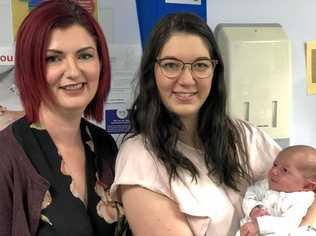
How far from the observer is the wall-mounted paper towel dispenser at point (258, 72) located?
1.81m

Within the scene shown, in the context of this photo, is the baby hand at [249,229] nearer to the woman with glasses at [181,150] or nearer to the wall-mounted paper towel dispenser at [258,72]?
the woman with glasses at [181,150]

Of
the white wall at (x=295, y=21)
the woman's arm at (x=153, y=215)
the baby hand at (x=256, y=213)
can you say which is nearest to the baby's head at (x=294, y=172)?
the baby hand at (x=256, y=213)

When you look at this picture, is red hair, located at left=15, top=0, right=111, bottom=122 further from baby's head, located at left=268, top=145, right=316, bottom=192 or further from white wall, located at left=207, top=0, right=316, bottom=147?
white wall, located at left=207, top=0, right=316, bottom=147

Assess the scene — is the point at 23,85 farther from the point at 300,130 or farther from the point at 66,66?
the point at 300,130

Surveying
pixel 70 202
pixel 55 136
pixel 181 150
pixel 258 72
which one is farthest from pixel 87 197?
pixel 258 72

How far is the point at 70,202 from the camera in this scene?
1.24 meters

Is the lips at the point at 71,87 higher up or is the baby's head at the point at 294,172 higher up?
the lips at the point at 71,87

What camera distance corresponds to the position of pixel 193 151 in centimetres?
136

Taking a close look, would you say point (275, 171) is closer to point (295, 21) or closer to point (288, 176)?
point (288, 176)

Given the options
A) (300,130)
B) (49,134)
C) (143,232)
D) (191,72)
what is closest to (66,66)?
(49,134)

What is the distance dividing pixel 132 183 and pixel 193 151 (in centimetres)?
23

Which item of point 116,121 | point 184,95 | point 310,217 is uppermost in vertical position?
point 184,95

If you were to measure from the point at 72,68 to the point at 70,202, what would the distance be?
1.15 feet

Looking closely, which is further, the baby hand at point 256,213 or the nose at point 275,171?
the nose at point 275,171
